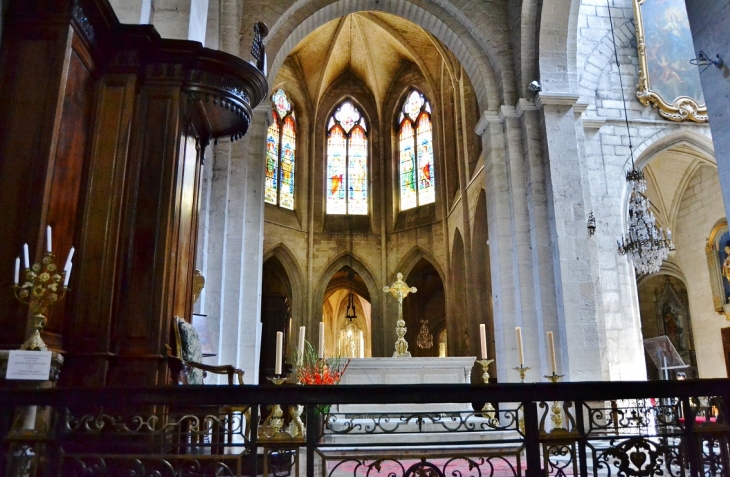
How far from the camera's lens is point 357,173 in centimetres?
2048

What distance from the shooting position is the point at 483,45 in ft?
36.1

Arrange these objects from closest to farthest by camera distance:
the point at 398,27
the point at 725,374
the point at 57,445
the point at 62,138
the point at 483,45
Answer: the point at 57,445 → the point at 62,138 → the point at 483,45 → the point at 725,374 → the point at 398,27

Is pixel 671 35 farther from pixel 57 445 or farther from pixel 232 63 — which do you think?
pixel 57 445

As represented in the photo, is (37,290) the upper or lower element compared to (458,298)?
lower

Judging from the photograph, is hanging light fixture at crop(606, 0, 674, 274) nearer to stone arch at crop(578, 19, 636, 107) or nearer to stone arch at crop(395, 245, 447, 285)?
stone arch at crop(578, 19, 636, 107)

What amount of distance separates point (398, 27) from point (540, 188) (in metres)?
10.1

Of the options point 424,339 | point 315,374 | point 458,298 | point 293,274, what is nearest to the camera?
point 315,374

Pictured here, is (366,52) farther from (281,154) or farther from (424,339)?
(424,339)

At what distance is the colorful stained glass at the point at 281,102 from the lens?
19.2 meters

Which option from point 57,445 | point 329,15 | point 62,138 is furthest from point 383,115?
point 57,445

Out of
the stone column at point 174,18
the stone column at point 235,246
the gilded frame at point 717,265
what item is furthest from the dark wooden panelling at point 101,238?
the gilded frame at point 717,265

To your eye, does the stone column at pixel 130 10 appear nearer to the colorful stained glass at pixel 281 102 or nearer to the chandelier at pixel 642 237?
the chandelier at pixel 642 237

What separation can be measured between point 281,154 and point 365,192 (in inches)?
123

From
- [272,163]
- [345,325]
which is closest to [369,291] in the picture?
[272,163]
